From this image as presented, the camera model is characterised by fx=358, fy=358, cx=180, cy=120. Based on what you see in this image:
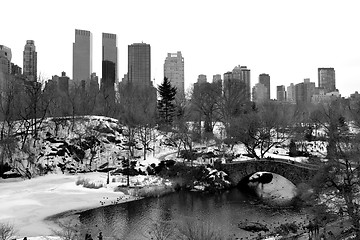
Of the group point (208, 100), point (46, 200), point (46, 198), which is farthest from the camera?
point (208, 100)

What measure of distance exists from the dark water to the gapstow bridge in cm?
472

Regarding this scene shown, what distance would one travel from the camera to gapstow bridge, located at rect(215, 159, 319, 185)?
3934 cm

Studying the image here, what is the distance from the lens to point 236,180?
46.3 m

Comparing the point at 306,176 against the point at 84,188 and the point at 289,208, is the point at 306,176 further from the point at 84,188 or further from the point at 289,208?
the point at 84,188

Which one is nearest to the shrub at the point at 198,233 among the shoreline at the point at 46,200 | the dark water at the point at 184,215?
the dark water at the point at 184,215

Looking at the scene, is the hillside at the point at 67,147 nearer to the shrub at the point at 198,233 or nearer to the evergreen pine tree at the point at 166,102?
the evergreen pine tree at the point at 166,102

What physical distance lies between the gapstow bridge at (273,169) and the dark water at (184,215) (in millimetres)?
4721

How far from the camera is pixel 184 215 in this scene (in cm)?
3303

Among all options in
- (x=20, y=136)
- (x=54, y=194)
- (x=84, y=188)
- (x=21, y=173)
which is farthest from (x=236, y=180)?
(x=20, y=136)

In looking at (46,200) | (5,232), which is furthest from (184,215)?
(5,232)

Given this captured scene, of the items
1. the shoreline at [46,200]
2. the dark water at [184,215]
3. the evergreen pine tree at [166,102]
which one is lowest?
the dark water at [184,215]

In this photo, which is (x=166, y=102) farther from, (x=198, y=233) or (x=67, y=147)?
(x=198, y=233)

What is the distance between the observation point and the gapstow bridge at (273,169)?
39.3 metres

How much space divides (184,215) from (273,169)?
14.7 m
